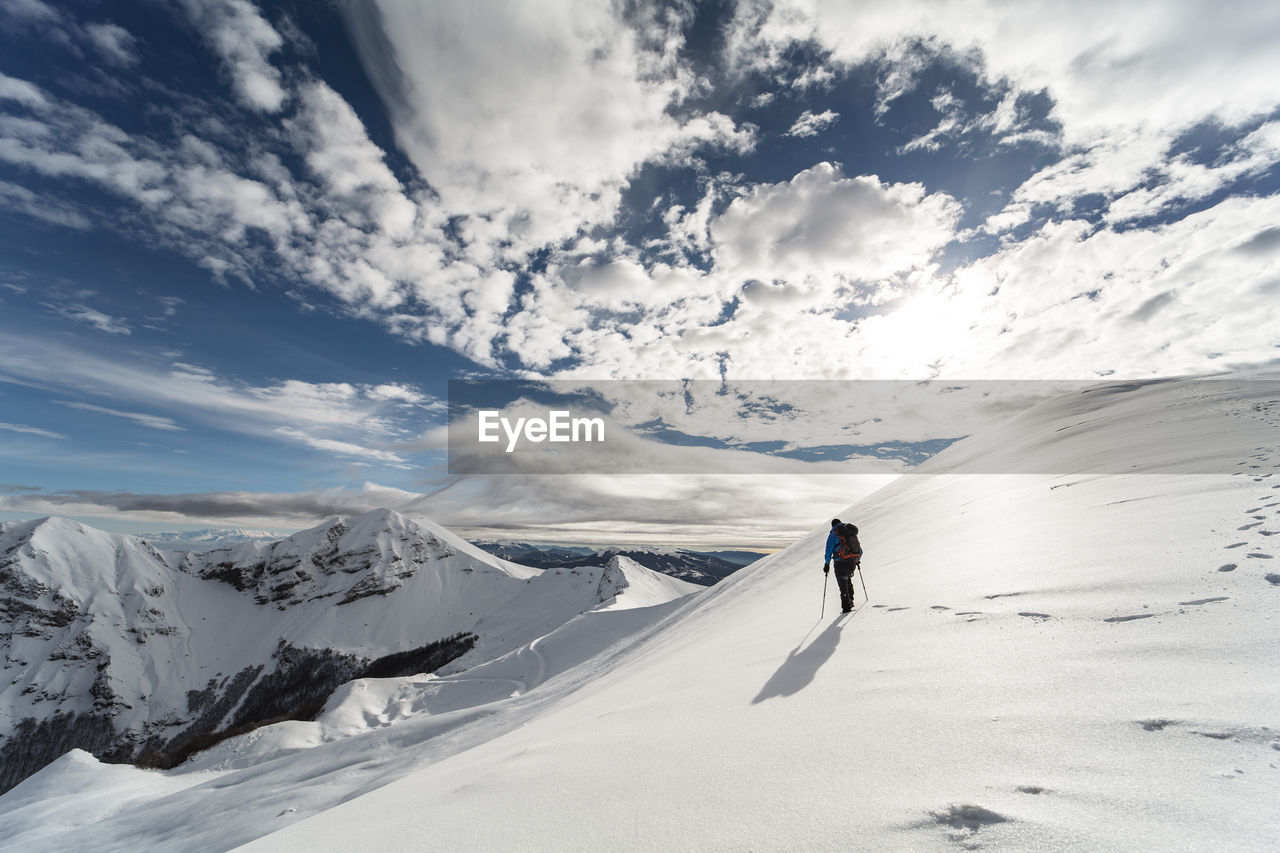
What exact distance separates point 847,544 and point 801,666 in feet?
11.3

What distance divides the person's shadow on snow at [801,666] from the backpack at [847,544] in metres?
1.51

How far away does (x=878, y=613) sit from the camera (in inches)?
Result: 296

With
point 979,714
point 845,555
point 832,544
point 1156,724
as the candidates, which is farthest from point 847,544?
point 1156,724

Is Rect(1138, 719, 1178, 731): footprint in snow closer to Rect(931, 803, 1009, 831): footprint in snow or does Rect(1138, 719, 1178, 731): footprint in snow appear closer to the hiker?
Rect(931, 803, 1009, 831): footprint in snow

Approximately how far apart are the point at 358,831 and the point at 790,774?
4.00 metres

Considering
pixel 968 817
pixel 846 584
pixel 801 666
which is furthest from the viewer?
pixel 846 584

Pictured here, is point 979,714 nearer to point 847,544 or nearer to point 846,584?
point 846,584

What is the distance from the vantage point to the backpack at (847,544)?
889 cm

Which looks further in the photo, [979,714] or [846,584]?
[846,584]

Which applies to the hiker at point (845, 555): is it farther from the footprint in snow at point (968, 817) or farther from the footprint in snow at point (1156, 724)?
the footprint in snow at point (968, 817)

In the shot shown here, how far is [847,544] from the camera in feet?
29.6

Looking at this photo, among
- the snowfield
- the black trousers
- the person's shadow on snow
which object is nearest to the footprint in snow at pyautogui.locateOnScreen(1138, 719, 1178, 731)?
the snowfield

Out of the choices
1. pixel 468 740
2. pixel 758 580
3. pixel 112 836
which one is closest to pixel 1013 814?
pixel 468 740

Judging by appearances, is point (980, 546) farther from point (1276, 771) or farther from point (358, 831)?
point (358, 831)
